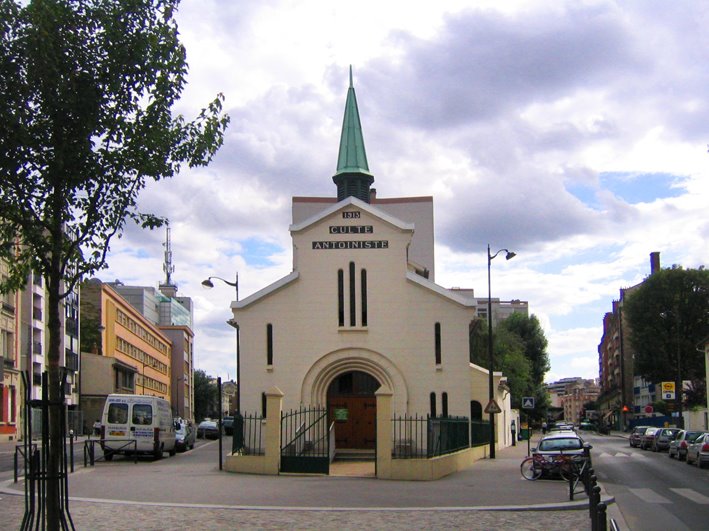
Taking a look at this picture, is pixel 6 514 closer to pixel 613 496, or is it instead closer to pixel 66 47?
pixel 66 47

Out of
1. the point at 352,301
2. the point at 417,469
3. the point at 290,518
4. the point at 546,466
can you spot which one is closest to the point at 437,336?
the point at 352,301

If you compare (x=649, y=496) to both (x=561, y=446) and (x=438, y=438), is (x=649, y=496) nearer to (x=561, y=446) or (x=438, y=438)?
(x=561, y=446)

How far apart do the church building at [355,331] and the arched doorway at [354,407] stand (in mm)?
39

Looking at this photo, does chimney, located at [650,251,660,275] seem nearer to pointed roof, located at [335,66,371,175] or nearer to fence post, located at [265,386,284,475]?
pointed roof, located at [335,66,371,175]

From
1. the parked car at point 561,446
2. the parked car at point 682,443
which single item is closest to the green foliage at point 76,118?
the parked car at point 561,446

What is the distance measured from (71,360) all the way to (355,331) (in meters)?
44.6

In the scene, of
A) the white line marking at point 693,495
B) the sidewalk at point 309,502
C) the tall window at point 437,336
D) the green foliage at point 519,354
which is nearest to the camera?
the sidewalk at point 309,502

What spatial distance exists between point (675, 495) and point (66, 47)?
16.6 meters

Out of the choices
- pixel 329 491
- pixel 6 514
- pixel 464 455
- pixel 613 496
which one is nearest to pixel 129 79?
pixel 6 514

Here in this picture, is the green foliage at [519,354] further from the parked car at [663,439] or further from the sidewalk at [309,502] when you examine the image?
the sidewalk at [309,502]

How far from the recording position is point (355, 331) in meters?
33.4

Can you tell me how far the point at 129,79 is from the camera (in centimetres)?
1064

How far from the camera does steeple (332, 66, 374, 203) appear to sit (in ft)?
131

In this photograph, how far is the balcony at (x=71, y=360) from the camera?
69.7 m
